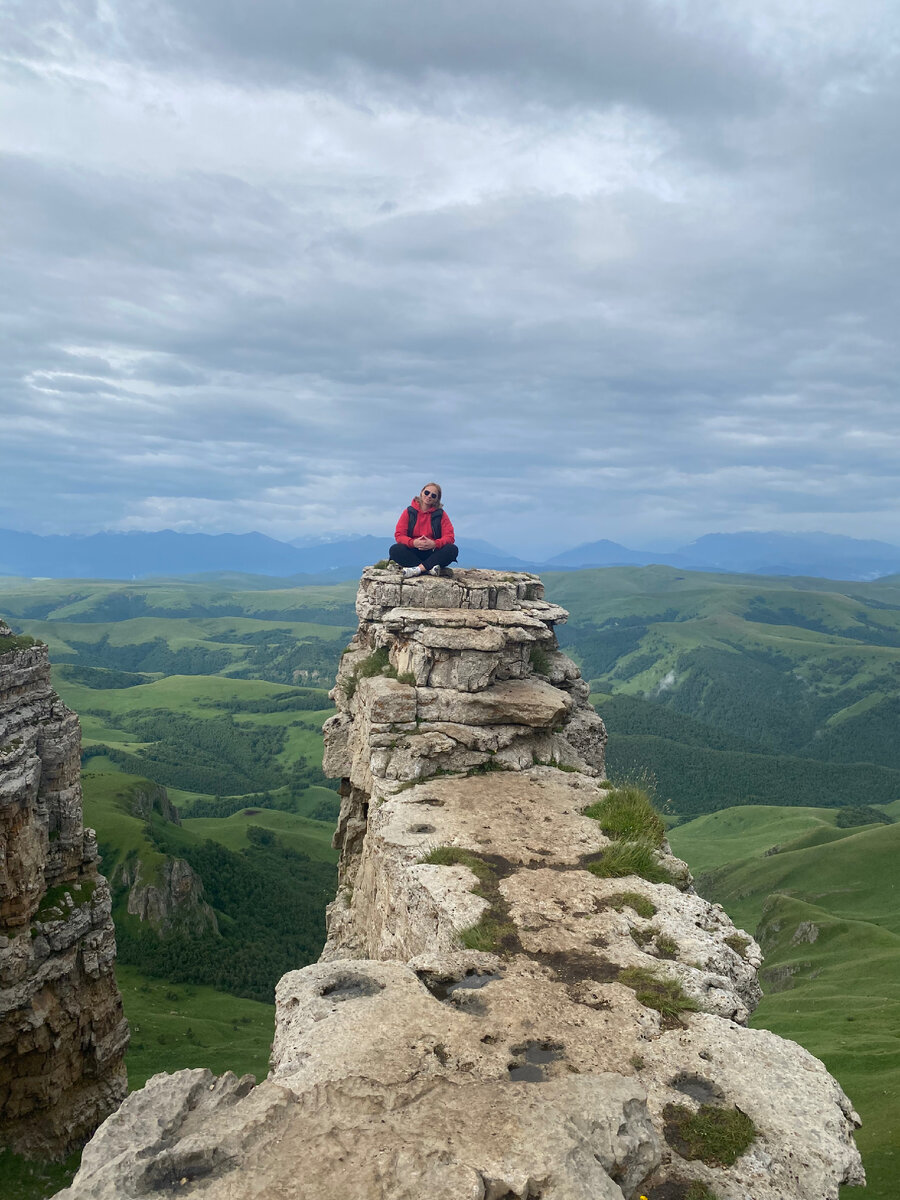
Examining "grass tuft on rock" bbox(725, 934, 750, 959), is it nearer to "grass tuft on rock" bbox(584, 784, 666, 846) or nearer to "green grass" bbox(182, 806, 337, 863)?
"grass tuft on rock" bbox(584, 784, 666, 846)

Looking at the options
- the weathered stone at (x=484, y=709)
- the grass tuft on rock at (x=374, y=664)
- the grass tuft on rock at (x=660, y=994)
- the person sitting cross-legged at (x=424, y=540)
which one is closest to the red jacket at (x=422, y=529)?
the person sitting cross-legged at (x=424, y=540)

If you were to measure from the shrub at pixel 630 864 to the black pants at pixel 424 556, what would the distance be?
50.1 feet

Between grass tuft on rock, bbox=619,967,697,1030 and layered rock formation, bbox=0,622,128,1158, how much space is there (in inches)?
1145

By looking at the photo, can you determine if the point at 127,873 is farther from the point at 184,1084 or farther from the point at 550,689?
the point at 184,1084

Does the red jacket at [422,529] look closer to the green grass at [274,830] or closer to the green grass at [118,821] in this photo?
the green grass at [118,821]

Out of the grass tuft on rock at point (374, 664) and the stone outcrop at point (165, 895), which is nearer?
the grass tuft on rock at point (374, 664)


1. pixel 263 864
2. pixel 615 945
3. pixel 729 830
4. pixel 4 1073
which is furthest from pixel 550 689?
pixel 729 830

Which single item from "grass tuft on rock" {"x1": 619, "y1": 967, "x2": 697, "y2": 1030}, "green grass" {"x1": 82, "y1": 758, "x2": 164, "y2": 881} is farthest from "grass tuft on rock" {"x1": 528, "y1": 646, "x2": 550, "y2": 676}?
"green grass" {"x1": 82, "y1": 758, "x2": 164, "y2": 881}

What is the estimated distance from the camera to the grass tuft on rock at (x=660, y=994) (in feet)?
32.0

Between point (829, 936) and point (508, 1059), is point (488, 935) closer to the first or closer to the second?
point (508, 1059)

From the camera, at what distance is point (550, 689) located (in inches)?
885

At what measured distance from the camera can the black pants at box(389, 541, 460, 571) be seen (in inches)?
1099

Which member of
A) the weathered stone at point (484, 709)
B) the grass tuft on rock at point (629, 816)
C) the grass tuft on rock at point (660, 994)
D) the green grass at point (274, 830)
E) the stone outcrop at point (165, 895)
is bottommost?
the green grass at point (274, 830)

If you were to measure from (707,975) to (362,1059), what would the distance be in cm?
566
